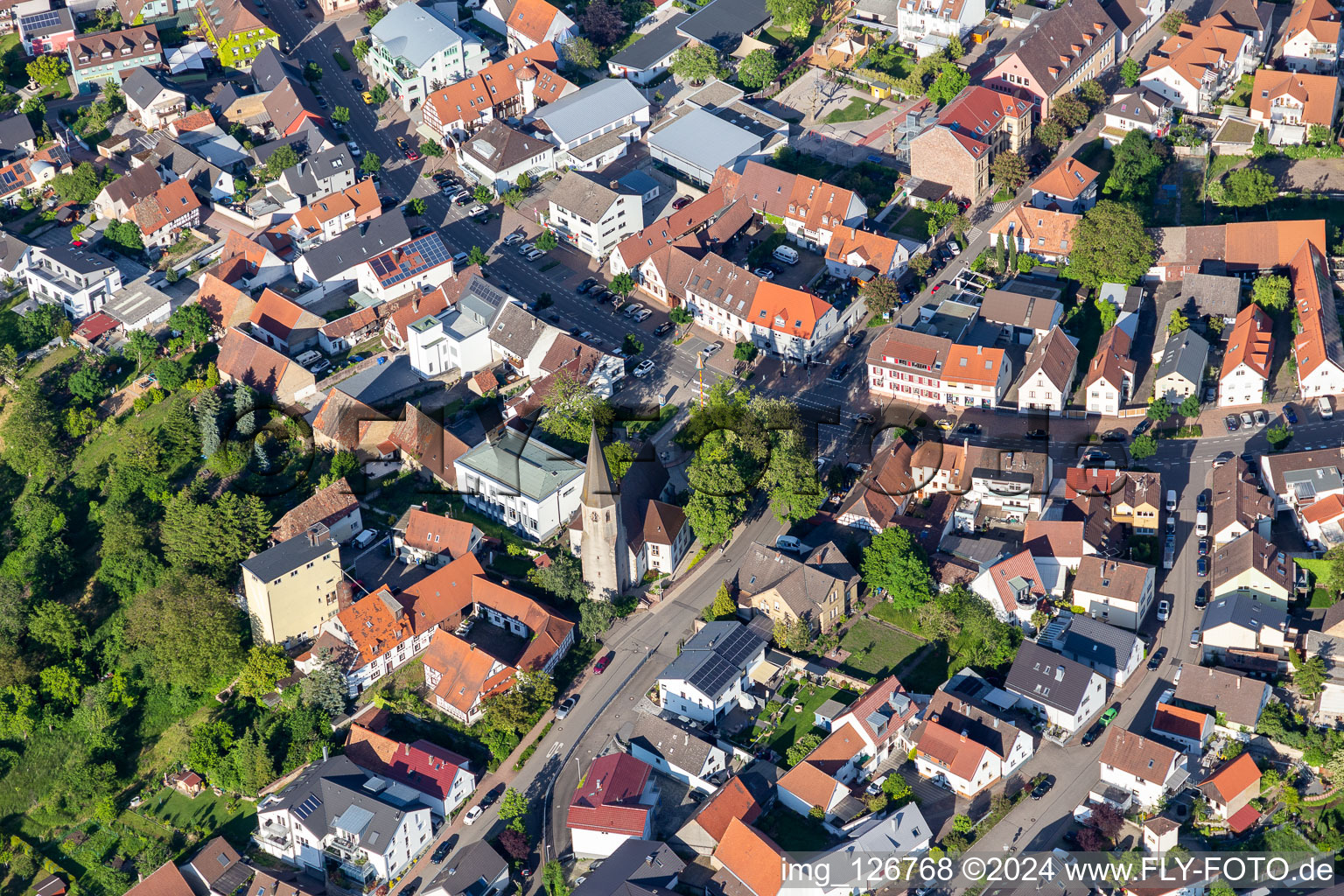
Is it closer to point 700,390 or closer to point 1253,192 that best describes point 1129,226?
point 1253,192

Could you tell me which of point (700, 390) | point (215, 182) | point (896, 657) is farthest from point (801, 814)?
point (215, 182)

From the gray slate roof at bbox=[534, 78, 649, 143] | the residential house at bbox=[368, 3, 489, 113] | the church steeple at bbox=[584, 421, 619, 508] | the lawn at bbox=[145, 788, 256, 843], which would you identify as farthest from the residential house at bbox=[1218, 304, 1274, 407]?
the residential house at bbox=[368, 3, 489, 113]

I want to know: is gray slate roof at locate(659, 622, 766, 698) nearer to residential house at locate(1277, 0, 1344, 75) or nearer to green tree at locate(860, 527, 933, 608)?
green tree at locate(860, 527, 933, 608)

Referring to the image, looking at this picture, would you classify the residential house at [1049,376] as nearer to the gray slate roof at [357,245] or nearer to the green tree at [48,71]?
the gray slate roof at [357,245]

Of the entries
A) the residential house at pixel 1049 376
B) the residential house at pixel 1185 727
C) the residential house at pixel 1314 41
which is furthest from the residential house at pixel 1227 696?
the residential house at pixel 1314 41

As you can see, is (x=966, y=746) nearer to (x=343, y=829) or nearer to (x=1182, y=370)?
(x=343, y=829)
